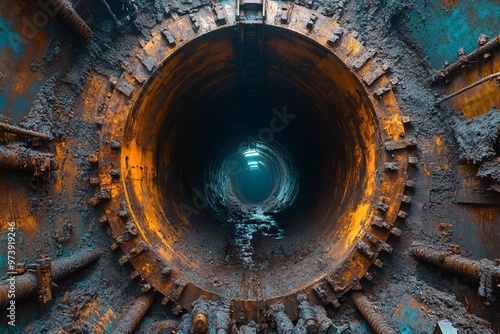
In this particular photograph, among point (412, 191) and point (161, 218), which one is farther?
point (161, 218)

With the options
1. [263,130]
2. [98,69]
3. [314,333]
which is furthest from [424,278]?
[263,130]

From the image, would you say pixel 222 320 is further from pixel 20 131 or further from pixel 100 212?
pixel 20 131

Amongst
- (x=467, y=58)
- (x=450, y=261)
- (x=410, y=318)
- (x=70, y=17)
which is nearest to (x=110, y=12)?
(x=70, y=17)

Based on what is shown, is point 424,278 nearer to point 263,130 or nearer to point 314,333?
point 314,333

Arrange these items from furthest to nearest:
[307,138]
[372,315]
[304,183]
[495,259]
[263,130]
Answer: [263,130] → [304,183] → [307,138] → [372,315] → [495,259]

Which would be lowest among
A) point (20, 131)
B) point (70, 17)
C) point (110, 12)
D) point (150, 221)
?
point (150, 221)

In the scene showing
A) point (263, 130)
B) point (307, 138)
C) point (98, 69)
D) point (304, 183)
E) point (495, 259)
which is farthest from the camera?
point (263, 130)
